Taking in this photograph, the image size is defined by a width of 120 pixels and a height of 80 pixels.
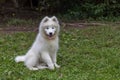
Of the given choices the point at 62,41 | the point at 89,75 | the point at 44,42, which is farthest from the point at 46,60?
the point at 62,41

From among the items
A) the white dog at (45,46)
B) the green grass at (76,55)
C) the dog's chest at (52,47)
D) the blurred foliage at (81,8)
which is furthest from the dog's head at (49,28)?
the blurred foliage at (81,8)

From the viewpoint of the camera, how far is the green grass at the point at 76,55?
246 inches

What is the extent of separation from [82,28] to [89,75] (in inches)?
211

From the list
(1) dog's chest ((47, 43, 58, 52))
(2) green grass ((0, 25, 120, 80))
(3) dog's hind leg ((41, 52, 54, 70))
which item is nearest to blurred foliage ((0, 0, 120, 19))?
(2) green grass ((0, 25, 120, 80))

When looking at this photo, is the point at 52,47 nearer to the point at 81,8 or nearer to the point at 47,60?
the point at 47,60

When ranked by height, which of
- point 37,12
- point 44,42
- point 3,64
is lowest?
point 37,12

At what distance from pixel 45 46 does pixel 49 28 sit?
0.35 meters

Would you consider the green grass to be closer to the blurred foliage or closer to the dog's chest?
the dog's chest

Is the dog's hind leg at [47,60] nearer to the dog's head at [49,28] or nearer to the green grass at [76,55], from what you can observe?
the green grass at [76,55]

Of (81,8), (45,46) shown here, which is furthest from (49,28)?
(81,8)

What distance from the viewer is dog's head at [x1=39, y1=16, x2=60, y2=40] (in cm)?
655

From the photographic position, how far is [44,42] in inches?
263

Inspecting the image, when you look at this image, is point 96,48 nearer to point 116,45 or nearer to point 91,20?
point 116,45

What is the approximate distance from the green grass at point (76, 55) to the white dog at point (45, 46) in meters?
0.19
